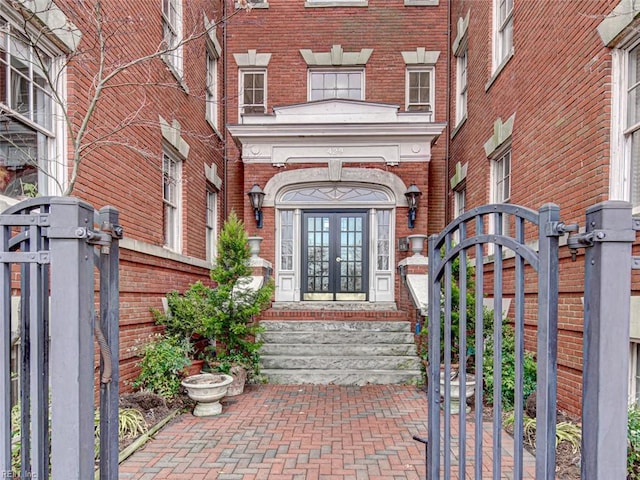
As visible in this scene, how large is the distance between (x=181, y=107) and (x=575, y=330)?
7.20 m

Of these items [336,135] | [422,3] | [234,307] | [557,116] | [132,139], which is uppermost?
[422,3]

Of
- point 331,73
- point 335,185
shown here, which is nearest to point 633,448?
point 335,185

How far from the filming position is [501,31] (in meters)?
7.24

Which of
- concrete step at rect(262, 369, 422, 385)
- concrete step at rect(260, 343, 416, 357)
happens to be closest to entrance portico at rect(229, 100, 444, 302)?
concrete step at rect(260, 343, 416, 357)

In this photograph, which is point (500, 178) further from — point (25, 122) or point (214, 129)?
point (25, 122)

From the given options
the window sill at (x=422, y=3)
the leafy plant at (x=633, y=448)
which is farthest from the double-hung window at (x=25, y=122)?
the window sill at (x=422, y=3)

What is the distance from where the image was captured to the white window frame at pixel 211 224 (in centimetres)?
953

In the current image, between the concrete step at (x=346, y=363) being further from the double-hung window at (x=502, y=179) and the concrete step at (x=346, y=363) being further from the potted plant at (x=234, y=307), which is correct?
the double-hung window at (x=502, y=179)

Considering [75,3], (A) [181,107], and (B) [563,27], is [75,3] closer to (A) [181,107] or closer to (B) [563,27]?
(A) [181,107]

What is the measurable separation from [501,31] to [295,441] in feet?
24.9

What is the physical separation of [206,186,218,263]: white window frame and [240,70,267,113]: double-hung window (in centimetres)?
250

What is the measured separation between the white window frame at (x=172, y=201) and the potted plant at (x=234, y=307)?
5.27 feet

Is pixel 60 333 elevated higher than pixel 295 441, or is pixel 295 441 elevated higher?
pixel 60 333

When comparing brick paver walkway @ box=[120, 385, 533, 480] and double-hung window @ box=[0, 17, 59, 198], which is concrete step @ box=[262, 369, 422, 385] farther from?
double-hung window @ box=[0, 17, 59, 198]
